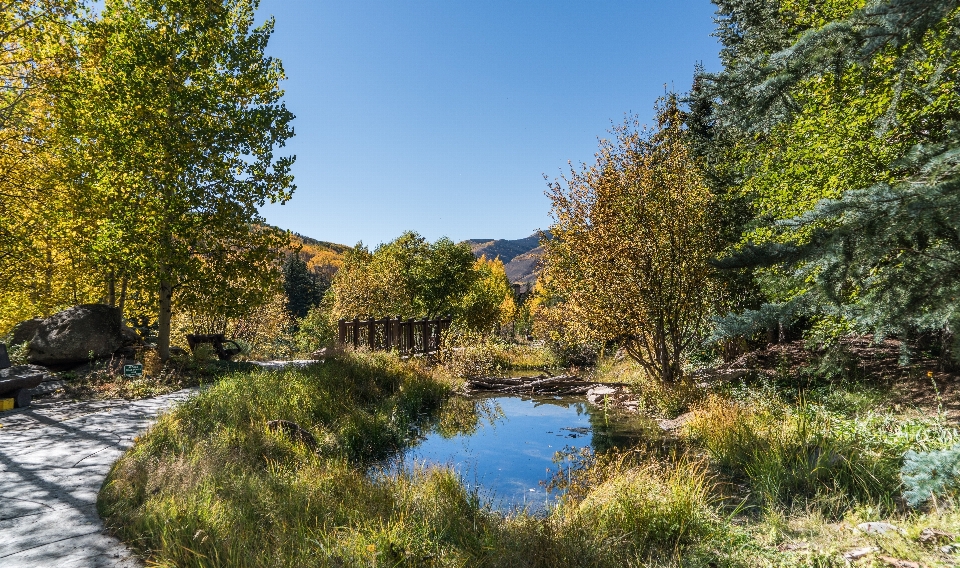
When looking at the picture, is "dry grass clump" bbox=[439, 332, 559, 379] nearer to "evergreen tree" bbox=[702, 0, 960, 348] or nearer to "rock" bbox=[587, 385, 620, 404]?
"rock" bbox=[587, 385, 620, 404]

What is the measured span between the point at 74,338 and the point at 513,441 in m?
9.58

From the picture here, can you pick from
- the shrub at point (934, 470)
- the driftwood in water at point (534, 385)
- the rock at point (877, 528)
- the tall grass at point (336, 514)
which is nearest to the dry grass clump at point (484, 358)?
the driftwood in water at point (534, 385)

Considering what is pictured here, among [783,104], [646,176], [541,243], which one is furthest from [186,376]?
[783,104]

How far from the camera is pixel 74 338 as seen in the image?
10.2 m

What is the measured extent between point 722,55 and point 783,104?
15.0 meters

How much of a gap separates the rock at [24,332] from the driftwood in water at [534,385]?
421 inches

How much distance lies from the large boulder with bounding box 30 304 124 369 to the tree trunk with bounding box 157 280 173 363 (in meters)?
A: 0.90

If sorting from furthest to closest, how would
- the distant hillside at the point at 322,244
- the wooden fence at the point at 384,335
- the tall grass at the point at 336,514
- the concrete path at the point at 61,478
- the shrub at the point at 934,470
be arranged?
the distant hillside at the point at 322,244 → the wooden fence at the point at 384,335 → the tall grass at the point at 336,514 → the concrete path at the point at 61,478 → the shrub at the point at 934,470

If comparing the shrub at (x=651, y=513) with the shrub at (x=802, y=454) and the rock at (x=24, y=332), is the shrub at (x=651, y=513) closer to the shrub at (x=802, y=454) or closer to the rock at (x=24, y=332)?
the shrub at (x=802, y=454)

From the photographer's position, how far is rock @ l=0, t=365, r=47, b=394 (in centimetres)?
730

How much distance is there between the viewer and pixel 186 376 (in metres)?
10.6

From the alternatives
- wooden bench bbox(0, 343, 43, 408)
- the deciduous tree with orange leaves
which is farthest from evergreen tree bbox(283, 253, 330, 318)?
the deciduous tree with orange leaves

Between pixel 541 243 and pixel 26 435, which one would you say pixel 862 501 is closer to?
pixel 541 243

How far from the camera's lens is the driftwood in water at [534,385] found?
47.3 feet
